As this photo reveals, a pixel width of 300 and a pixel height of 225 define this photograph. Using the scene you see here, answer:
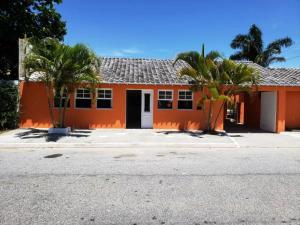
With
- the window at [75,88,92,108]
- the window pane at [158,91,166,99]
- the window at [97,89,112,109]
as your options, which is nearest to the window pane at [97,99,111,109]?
the window at [97,89,112,109]

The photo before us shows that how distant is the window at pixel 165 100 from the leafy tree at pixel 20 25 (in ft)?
43.9

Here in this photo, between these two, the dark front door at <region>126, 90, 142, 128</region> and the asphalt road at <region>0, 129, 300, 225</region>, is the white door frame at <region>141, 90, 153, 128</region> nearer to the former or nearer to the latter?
the dark front door at <region>126, 90, 142, 128</region>

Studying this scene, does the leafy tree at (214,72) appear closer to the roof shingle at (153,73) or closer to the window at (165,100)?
the roof shingle at (153,73)

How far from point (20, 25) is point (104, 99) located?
1296 centimetres

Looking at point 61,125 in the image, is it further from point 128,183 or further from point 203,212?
point 203,212

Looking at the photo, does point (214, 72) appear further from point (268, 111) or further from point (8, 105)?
point (8, 105)

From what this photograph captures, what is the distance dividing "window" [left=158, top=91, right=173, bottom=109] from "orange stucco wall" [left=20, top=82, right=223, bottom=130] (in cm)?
21

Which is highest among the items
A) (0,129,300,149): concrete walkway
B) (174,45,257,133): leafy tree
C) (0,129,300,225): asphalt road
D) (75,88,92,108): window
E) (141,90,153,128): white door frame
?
(174,45,257,133): leafy tree

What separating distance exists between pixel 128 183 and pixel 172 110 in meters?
11.5

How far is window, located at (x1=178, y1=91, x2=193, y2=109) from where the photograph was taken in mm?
18156

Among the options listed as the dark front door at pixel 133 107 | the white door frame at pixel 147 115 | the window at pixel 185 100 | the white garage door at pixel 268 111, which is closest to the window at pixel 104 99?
the white door frame at pixel 147 115

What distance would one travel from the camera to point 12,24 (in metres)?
25.5

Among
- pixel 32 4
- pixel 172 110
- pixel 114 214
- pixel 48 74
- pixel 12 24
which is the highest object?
pixel 32 4

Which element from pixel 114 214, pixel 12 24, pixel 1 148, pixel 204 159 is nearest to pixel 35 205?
pixel 114 214
